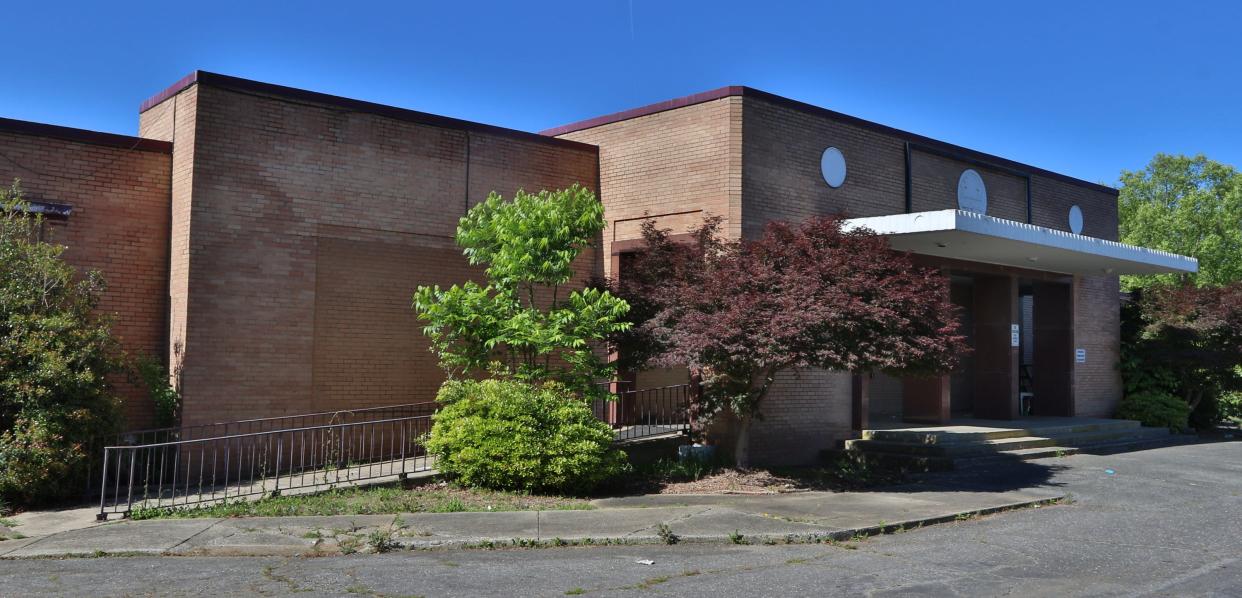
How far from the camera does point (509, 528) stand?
977cm

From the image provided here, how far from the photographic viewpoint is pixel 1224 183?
41.5m

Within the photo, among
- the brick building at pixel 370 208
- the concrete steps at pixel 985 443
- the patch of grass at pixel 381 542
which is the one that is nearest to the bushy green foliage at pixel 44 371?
the brick building at pixel 370 208

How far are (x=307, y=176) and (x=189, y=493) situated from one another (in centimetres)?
468

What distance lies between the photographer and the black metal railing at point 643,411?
579 inches

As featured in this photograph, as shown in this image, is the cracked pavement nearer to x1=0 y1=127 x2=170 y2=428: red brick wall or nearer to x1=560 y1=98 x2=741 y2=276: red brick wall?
x1=0 y1=127 x2=170 y2=428: red brick wall

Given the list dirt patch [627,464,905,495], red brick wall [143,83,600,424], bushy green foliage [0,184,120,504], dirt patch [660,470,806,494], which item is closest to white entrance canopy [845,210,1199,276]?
dirt patch [627,464,905,495]

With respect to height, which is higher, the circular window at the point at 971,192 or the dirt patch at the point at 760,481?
the circular window at the point at 971,192

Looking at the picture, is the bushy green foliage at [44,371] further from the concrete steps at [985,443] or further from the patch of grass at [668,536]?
the concrete steps at [985,443]

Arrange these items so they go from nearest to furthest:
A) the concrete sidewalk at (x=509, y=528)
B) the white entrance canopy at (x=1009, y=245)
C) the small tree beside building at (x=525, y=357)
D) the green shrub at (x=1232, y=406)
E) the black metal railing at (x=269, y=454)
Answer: the concrete sidewalk at (x=509, y=528)
the black metal railing at (x=269, y=454)
the small tree beside building at (x=525, y=357)
the white entrance canopy at (x=1009, y=245)
the green shrub at (x=1232, y=406)

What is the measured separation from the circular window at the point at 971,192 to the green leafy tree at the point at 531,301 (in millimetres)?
8903

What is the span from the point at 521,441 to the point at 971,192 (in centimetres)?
1167

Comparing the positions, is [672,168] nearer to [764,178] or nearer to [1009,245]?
[764,178]

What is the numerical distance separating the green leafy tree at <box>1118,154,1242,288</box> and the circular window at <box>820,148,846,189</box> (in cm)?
2073

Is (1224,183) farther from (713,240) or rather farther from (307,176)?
(307,176)
